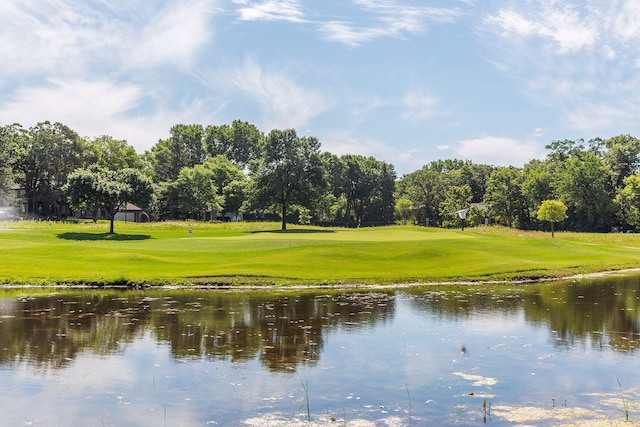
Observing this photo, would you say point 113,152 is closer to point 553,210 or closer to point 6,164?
point 6,164

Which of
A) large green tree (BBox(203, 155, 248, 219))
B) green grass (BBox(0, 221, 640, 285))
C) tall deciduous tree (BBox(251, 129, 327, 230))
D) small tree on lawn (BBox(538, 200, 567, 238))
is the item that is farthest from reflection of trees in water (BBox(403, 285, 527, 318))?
large green tree (BBox(203, 155, 248, 219))

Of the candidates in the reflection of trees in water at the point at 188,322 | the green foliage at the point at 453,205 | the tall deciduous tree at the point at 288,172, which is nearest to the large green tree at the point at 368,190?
the green foliage at the point at 453,205

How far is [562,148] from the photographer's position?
159m

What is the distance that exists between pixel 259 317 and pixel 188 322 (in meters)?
2.98

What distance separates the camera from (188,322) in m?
25.2

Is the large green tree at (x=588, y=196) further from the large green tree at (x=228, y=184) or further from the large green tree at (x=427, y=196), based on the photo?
the large green tree at (x=228, y=184)

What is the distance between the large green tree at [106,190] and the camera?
267ft

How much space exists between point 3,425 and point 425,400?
29.9 ft

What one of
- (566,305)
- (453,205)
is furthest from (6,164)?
(566,305)

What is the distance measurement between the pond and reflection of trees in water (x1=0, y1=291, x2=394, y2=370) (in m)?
0.08

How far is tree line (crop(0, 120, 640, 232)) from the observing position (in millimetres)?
108625

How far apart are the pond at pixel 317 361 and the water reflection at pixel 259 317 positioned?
0.10m

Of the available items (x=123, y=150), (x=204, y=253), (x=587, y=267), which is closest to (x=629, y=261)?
(x=587, y=267)

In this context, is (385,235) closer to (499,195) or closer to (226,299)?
(226,299)
